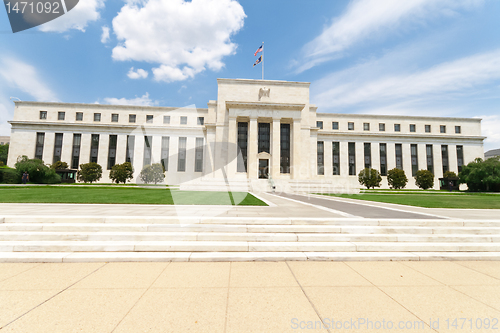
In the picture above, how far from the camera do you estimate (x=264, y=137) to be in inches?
1934

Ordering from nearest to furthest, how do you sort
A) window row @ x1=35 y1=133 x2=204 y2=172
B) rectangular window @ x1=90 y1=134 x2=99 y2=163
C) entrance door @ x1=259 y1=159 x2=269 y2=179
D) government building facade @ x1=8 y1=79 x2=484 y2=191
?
1. government building facade @ x1=8 y1=79 x2=484 y2=191
2. entrance door @ x1=259 y1=159 x2=269 y2=179
3. window row @ x1=35 y1=133 x2=204 y2=172
4. rectangular window @ x1=90 y1=134 x2=99 y2=163

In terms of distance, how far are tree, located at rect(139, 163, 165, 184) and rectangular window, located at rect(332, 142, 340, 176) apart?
132ft

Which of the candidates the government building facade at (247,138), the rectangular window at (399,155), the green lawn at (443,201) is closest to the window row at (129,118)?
the government building facade at (247,138)

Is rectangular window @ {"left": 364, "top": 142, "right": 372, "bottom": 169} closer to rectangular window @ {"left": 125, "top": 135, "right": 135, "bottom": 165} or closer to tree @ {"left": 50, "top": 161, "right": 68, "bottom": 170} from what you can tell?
rectangular window @ {"left": 125, "top": 135, "right": 135, "bottom": 165}

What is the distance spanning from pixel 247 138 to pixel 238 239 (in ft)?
142

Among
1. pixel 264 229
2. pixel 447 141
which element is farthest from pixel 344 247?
pixel 447 141

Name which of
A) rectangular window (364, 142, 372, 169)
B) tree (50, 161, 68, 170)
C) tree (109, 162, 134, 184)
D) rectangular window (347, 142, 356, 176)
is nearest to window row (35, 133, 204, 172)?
tree (50, 161, 68, 170)

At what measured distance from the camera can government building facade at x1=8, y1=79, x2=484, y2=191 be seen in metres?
46.2

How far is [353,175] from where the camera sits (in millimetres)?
56875

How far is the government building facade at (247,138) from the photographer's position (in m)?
46.2

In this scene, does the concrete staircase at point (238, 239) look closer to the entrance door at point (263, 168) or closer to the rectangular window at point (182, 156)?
the entrance door at point (263, 168)
